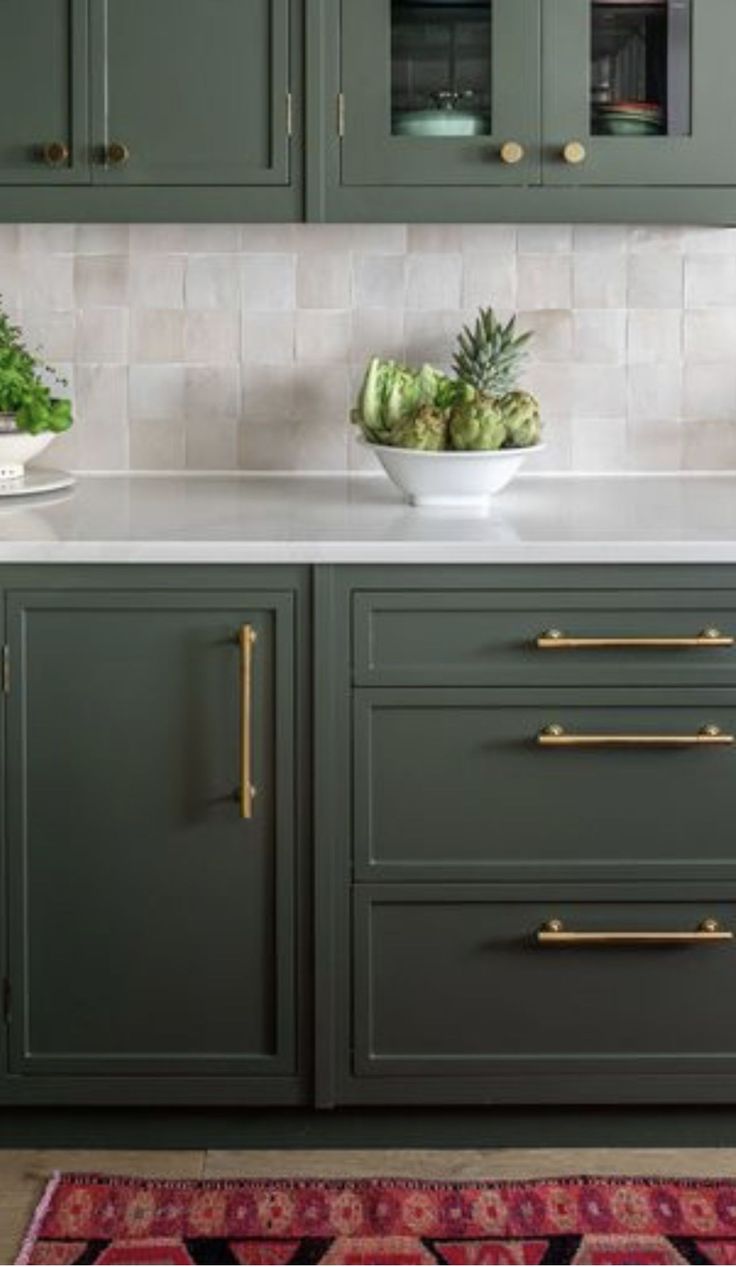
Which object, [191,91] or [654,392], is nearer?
[191,91]

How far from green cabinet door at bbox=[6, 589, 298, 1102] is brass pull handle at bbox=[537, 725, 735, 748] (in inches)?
15.1

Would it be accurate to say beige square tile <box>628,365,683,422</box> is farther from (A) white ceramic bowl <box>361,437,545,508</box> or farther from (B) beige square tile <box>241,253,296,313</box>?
(B) beige square tile <box>241,253,296,313</box>

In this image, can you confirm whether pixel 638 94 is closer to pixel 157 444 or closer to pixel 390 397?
pixel 390 397

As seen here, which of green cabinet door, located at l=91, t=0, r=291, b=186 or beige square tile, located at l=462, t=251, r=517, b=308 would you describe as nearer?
green cabinet door, located at l=91, t=0, r=291, b=186

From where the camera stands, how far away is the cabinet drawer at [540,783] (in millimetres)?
3494

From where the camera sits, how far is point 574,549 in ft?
11.2

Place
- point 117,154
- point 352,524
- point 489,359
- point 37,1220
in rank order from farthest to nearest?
point 489,359, point 117,154, point 352,524, point 37,1220

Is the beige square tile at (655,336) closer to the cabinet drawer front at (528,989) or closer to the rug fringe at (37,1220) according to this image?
the cabinet drawer front at (528,989)

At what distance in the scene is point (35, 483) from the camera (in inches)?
155

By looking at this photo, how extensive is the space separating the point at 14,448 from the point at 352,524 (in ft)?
2.12

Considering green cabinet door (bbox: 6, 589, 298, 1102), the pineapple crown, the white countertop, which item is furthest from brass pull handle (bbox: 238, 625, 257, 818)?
the pineapple crown

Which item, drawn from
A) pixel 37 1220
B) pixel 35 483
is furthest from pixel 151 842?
pixel 35 483

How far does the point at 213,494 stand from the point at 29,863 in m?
0.76

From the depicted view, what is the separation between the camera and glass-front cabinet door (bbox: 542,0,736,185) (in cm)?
383
